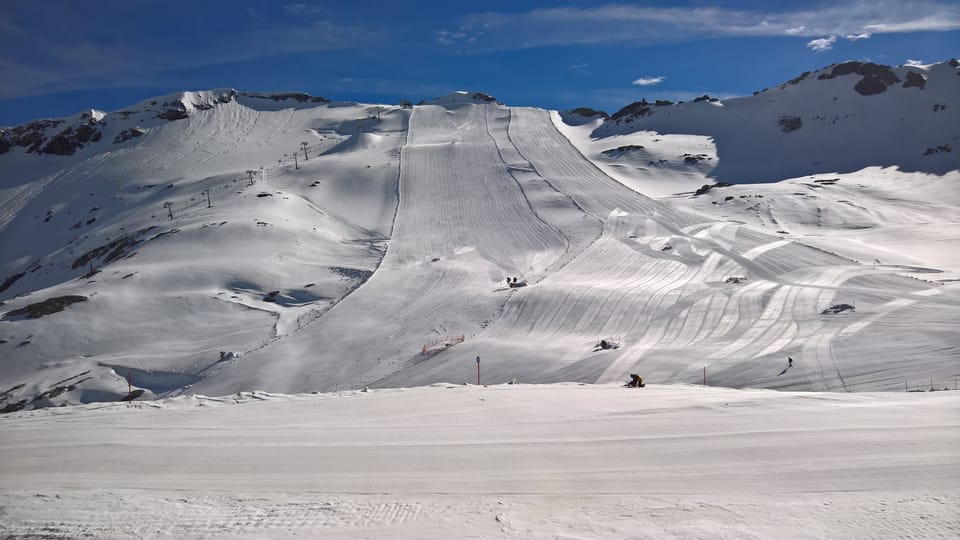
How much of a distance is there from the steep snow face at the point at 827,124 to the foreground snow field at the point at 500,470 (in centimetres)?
5496

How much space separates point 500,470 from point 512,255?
87.8 feet

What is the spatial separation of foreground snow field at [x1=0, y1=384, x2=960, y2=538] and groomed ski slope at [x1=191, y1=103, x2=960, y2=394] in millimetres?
6979

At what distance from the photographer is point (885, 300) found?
21.2m

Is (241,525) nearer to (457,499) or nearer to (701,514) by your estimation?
(457,499)

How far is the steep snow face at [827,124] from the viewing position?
61875mm

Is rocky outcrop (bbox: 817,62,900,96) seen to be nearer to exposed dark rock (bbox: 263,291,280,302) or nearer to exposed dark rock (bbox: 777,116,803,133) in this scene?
exposed dark rock (bbox: 777,116,803,133)

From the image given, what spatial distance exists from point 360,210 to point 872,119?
6096 cm

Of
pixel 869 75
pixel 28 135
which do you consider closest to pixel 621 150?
pixel 869 75

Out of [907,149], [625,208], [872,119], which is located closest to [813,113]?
[872,119]

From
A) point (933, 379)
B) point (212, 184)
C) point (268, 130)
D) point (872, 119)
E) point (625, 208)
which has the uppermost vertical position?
point (268, 130)

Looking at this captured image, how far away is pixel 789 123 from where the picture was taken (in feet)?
236

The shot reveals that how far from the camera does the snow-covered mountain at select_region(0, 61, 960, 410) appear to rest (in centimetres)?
1997

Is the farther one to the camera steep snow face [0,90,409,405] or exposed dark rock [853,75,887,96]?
exposed dark rock [853,75,887,96]

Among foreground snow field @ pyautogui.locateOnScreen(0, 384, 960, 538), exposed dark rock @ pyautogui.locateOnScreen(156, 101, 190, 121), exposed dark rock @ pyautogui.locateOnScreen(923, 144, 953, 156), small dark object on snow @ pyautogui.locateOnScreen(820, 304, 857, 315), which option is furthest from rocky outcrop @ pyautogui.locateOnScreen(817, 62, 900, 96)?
exposed dark rock @ pyautogui.locateOnScreen(156, 101, 190, 121)
